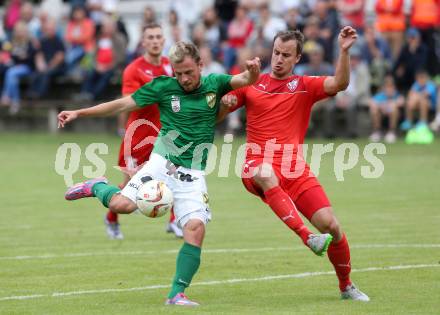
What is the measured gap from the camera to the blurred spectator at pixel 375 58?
25797mm

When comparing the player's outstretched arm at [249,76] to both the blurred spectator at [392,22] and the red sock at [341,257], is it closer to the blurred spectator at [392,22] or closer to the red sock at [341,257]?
the red sock at [341,257]

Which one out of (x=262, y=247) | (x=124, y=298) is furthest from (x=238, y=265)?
(x=124, y=298)

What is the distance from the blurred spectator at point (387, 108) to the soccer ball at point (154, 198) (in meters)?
16.1

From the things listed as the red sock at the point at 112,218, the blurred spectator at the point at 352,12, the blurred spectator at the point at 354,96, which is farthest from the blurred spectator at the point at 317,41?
the red sock at the point at 112,218

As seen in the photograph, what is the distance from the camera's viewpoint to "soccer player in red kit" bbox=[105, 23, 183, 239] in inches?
495

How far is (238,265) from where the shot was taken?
11070 mm

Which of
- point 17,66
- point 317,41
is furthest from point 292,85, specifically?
point 17,66

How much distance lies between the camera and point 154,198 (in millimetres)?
8906

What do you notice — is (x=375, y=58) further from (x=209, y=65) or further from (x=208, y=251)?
(x=208, y=251)

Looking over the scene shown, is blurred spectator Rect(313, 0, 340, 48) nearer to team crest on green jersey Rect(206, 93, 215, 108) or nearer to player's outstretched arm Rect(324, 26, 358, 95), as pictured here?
player's outstretched arm Rect(324, 26, 358, 95)

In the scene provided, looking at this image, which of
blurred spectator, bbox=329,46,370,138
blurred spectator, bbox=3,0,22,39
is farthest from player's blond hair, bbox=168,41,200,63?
blurred spectator, bbox=3,0,22,39

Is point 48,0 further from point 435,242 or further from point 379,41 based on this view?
point 435,242

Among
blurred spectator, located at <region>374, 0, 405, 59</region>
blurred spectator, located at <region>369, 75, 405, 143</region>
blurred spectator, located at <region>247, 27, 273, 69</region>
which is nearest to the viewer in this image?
blurred spectator, located at <region>369, 75, 405, 143</region>

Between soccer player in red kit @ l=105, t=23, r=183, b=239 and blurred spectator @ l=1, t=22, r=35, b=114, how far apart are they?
648 inches
